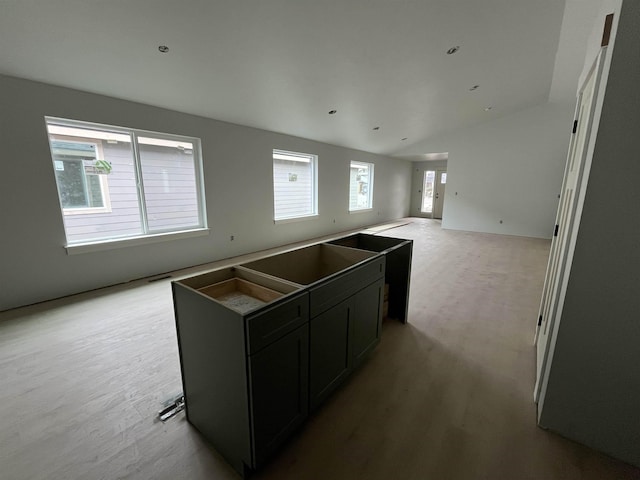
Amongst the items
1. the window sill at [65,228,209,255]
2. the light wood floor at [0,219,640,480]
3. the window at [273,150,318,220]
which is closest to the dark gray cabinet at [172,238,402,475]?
the light wood floor at [0,219,640,480]

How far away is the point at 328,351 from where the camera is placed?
161 centimetres

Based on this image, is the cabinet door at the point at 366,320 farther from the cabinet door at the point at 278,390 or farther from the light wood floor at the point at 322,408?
the cabinet door at the point at 278,390

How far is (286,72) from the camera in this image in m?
3.48

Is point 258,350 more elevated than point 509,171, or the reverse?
point 509,171

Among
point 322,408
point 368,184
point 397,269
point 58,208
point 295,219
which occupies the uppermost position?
point 368,184

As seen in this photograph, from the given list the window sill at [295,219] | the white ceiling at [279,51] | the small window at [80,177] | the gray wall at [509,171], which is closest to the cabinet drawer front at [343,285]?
the white ceiling at [279,51]

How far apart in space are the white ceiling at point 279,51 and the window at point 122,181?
0.54 metres

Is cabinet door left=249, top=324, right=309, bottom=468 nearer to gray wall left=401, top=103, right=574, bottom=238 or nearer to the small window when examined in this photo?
the small window

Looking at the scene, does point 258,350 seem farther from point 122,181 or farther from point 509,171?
point 509,171

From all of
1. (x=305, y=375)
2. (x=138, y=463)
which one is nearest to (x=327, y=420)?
(x=305, y=375)

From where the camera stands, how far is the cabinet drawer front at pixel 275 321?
1.10m

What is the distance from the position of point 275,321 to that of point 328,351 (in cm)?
56

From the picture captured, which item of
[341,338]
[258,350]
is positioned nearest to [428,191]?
[341,338]

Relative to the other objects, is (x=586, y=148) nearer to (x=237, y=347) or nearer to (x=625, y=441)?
(x=625, y=441)
